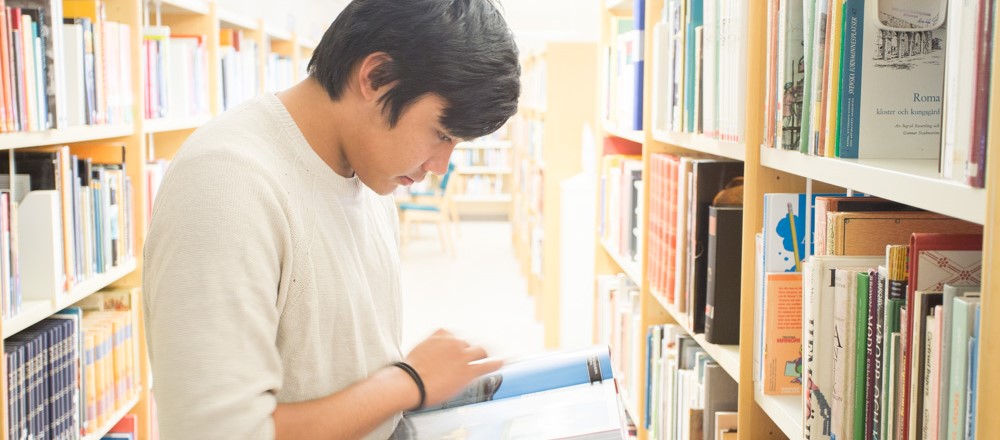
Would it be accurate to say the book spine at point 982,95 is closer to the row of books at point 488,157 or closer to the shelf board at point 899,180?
the shelf board at point 899,180

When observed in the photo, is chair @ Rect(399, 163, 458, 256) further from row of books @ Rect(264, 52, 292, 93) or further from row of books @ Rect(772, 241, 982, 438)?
row of books @ Rect(772, 241, 982, 438)

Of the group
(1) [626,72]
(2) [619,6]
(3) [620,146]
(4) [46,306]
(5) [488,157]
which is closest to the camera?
(4) [46,306]

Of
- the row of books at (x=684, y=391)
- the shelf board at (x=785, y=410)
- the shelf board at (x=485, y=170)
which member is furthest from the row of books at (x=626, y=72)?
the shelf board at (x=485, y=170)

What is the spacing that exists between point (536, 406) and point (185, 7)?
2.34m

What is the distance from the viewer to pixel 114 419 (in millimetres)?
2354

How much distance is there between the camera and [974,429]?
784mm

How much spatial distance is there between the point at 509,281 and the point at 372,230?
587 centimetres

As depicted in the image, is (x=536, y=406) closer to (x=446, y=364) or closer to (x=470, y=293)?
(x=446, y=364)

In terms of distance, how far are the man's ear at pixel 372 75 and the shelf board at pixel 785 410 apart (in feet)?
2.37

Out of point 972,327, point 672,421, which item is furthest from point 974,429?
point 672,421

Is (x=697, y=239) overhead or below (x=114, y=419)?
overhead

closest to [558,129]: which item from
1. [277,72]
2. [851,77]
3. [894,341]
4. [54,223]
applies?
[277,72]

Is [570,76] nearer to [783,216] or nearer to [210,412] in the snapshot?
[783,216]

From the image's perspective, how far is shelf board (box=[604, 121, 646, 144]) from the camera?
94.6 inches
